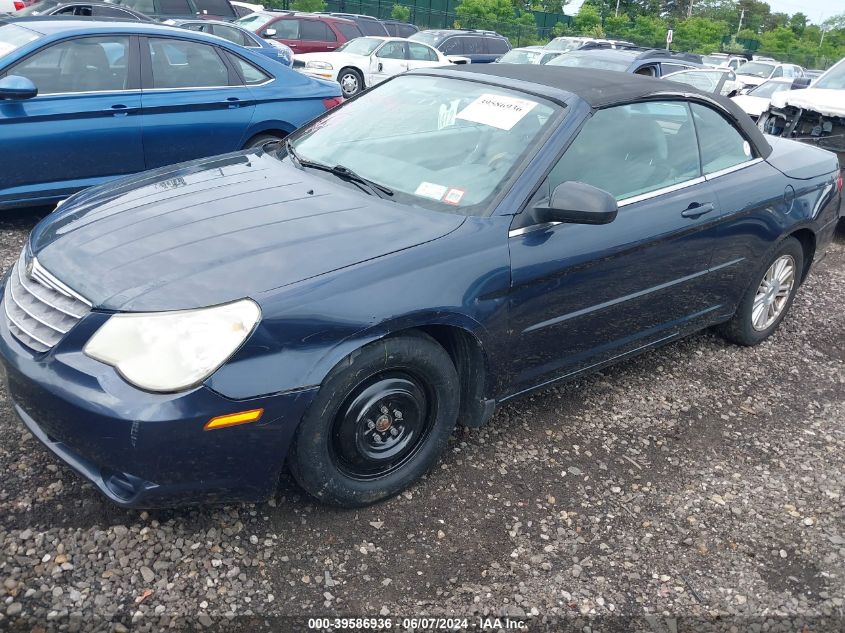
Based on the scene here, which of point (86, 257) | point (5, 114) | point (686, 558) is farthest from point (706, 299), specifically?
point (5, 114)

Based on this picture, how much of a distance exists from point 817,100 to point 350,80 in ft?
34.0

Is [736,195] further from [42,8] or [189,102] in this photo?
[42,8]

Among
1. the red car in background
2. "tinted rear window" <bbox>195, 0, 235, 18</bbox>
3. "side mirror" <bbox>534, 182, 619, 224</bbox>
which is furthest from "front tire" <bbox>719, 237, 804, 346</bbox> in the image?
"tinted rear window" <bbox>195, 0, 235, 18</bbox>

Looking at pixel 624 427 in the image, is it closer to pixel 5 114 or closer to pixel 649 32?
pixel 5 114

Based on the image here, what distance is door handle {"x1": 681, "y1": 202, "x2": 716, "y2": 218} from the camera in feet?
12.0

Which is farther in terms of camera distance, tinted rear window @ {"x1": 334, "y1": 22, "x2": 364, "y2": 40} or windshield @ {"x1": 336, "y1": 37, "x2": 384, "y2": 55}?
tinted rear window @ {"x1": 334, "y1": 22, "x2": 364, "y2": 40}

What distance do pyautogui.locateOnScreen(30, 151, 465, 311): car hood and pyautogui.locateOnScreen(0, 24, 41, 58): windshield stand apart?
277 centimetres

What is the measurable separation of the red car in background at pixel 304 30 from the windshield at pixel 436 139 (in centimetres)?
1527

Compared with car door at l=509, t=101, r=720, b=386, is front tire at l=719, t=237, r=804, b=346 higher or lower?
lower

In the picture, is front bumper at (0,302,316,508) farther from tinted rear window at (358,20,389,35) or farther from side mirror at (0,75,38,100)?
tinted rear window at (358,20,389,35)

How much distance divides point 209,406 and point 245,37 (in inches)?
515

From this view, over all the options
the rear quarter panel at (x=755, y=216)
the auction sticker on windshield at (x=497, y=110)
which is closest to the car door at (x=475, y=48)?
the rear quarter panel at (x=755, y=216)

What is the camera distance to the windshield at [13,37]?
17.6 ft

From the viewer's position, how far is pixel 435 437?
3000 mm
